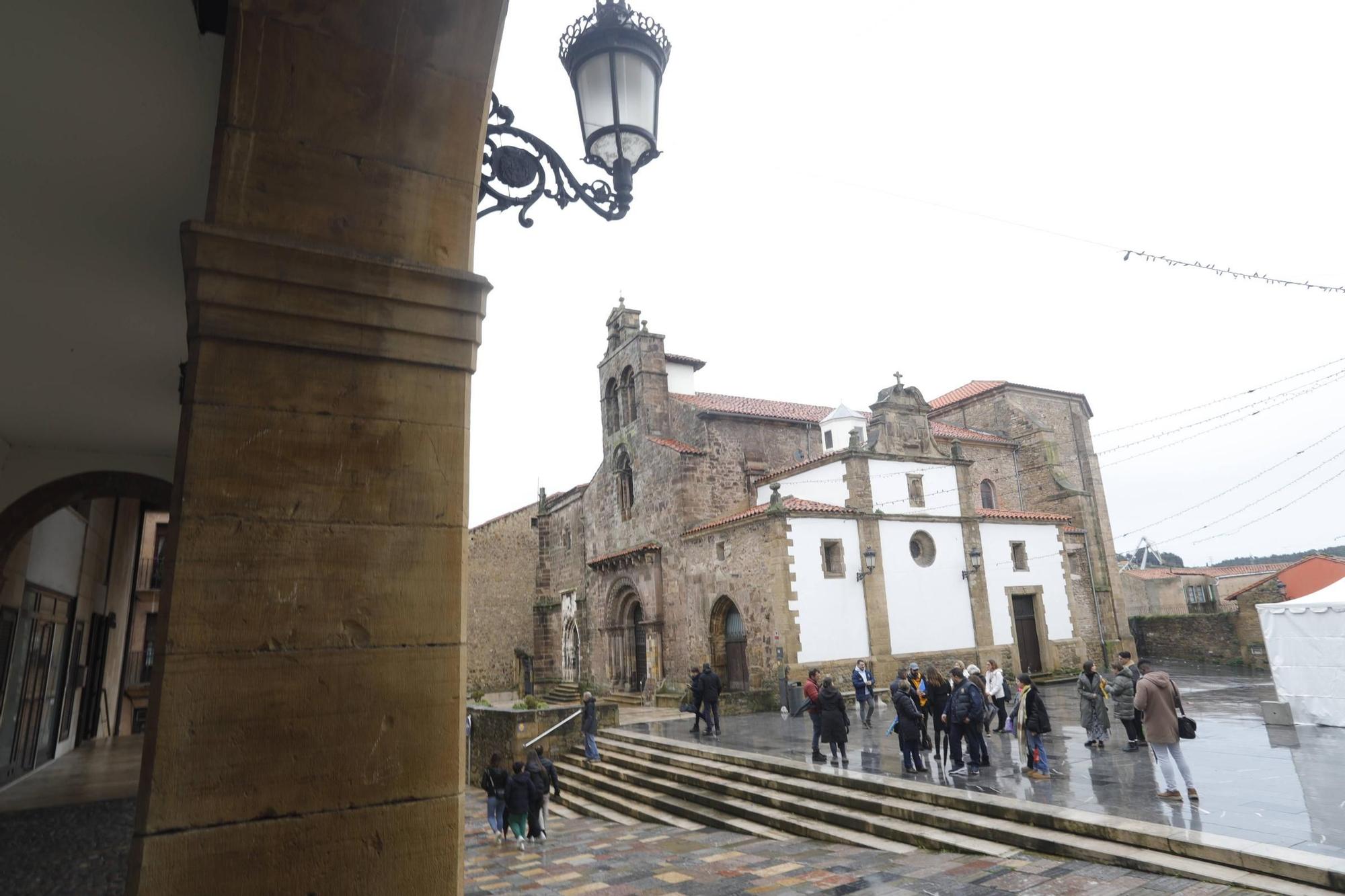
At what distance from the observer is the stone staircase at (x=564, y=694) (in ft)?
79.5

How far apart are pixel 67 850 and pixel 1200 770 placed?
11.2 meters

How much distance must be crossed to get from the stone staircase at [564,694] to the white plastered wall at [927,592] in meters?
10.9

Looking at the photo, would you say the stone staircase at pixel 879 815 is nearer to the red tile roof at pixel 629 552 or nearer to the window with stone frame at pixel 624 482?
the red tile roof at pixel 629 552

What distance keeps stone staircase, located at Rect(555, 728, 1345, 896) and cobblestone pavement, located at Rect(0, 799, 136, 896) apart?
249 inches

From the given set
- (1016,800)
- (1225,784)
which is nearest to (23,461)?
(1016,800)

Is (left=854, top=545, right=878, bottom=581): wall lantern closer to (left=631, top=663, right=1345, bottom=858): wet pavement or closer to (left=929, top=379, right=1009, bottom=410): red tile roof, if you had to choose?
(left=631, top=663, right=1345, bottom=858): wet pavement

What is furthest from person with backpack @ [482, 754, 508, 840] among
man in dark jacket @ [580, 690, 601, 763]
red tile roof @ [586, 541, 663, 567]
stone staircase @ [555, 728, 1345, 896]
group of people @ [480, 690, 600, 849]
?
red tile roof @ [586, 541, 663, 567]

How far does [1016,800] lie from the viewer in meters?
7.23

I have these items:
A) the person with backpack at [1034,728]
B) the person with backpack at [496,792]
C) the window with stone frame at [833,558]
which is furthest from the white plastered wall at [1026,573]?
the person with backpack at [496,792]

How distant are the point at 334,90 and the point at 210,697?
1.72 m

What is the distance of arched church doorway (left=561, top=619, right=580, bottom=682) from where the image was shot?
2586 centimetres

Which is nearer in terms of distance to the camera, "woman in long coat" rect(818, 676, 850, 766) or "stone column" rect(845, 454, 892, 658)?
"woman in long coat" rect(818, 676, 850, 766)

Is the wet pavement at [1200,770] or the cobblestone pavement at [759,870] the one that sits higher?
the wet pavement at [1200,770]

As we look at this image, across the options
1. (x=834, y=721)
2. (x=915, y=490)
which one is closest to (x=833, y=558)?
(x=915, y=490)
